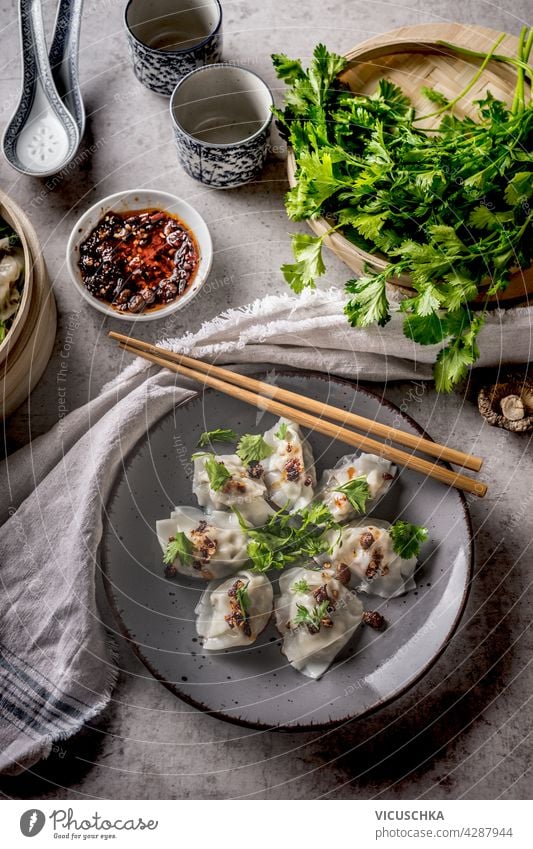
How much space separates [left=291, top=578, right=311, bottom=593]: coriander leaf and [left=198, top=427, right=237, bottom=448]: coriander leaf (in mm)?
375

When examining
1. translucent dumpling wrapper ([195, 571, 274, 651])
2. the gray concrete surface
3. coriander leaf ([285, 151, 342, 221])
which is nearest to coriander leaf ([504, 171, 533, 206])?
coriander leaf ([285, 151, 342, 221])

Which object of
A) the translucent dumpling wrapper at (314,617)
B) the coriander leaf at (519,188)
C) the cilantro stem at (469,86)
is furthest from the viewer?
the cilantro stem at (469,86)

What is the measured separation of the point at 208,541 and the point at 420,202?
0.89 m

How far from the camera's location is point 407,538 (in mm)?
1824

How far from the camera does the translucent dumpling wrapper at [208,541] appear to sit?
1848mm

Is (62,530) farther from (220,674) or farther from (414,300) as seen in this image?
(414,300)

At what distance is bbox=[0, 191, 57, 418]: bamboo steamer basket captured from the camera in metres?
1.76

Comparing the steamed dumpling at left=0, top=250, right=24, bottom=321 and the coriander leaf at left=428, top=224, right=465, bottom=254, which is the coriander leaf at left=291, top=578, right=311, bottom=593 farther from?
the steamed dumpling at left=0, top=250, right=24, bottom=321

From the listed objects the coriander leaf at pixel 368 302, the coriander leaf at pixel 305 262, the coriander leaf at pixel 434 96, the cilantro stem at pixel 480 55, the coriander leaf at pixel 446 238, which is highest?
the cilantro stem at pixel 480 55

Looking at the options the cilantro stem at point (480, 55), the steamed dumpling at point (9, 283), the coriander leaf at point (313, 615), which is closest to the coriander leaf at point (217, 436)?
the coriander leaf at point (313, 615)

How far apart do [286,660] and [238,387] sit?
64 centimetres

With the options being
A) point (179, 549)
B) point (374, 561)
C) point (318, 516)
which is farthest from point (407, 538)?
point (179, 549)

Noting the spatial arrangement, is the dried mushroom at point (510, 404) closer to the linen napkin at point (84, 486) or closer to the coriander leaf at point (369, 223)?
the linen napkin at point (84, 486)

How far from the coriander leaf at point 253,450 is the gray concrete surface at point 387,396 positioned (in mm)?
336
